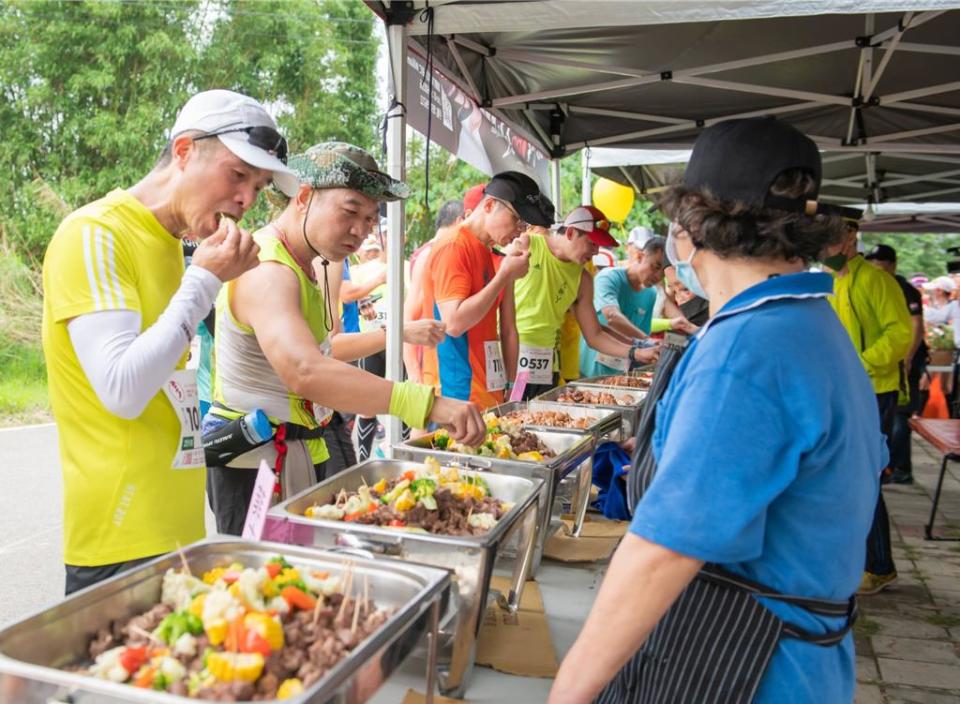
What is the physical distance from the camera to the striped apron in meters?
1.10

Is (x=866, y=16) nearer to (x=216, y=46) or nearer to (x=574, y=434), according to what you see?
(x=574, y=434)

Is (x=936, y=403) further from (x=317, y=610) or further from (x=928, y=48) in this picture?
(x=317, y=610)

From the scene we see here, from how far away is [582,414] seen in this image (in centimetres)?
308

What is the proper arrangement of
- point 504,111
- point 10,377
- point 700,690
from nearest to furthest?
point 700,690 → point 504,111 → point 10,377

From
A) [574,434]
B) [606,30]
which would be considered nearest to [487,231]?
[574,434]

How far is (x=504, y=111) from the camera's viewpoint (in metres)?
4.56

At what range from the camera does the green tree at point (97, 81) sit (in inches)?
481

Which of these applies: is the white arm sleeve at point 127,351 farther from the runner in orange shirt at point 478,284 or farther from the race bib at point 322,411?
the runner in orange shirt at point 478,284

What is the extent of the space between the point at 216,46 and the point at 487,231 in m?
12.5

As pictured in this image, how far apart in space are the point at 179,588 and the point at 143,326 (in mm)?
512

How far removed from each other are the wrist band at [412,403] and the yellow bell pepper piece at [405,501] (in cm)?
18

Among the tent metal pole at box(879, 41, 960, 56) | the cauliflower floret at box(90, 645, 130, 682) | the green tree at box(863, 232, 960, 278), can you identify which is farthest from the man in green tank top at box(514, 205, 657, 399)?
the green tree at box(863, 232, 960, 278)

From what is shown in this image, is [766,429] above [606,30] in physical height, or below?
below

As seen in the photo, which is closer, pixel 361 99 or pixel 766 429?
pixel 766 429
